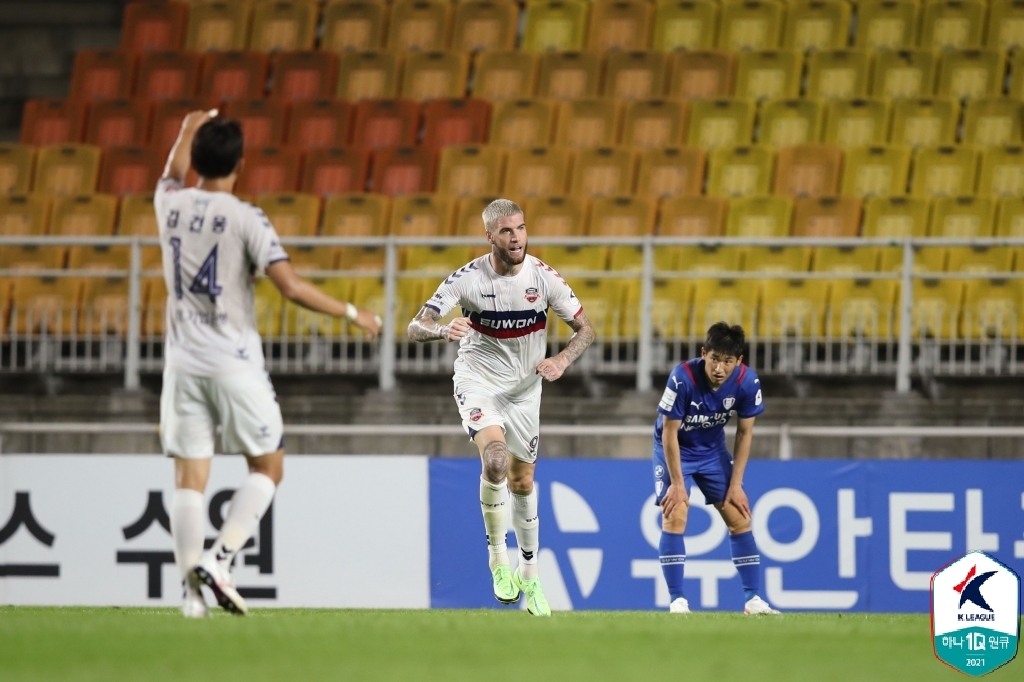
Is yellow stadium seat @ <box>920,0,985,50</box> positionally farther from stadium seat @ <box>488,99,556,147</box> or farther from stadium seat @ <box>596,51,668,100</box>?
stadium seat @ <box>488,99,556,147</box>

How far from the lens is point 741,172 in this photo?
14.7 metres

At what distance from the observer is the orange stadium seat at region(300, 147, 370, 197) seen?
15.6 metres

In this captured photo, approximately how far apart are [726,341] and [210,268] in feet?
A: 12.5

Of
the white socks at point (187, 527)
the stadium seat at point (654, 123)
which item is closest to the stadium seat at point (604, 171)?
the stadium seat at point (654, 123)

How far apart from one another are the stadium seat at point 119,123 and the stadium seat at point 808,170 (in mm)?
7134

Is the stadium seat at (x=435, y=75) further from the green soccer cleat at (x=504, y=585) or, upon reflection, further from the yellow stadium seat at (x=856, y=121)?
the green soccer cleat at (x=504, y=585)

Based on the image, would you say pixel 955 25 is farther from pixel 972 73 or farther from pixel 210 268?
pixel 210 268

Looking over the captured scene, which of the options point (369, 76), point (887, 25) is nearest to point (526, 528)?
point (369, 76)

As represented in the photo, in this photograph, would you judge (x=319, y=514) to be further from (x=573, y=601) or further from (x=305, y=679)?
(x=305, y=679)

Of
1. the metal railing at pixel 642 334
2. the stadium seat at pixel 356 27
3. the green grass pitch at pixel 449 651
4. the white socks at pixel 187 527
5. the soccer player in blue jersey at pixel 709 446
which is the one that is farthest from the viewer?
the stadium seat at pixel 356 27

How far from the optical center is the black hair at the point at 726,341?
29.1ft

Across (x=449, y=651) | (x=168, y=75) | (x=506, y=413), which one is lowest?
(x=449, y=651)

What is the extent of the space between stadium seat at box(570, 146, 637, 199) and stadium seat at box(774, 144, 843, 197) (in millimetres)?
1493

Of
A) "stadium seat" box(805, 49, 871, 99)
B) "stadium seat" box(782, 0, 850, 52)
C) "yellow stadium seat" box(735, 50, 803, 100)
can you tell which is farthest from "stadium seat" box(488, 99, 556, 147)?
"stadium seat" box(782, 0, 850, 52)
